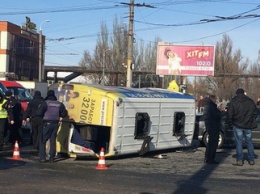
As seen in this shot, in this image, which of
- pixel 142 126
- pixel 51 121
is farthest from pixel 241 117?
pixel 51 121

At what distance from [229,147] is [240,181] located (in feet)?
23.4

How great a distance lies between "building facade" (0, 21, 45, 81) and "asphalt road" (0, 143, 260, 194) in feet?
151

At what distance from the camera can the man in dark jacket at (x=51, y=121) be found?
11.5m

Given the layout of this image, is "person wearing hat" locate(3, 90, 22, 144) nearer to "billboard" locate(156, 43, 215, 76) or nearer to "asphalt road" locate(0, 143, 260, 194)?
"asphalt road" locate(0, 143, 260, 194)

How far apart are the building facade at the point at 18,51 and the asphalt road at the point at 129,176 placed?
45.9 meters

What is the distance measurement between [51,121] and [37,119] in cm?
182

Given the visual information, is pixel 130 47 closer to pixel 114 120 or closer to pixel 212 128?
pixel 212 128

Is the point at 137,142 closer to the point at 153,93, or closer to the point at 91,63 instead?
the point at 153,93

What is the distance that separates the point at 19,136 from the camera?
1516 cm

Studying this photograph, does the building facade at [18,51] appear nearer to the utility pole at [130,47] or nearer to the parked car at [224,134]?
the utility pole at [130,47]

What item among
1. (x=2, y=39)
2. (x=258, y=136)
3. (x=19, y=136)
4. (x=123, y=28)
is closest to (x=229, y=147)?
(x=258, y=136)

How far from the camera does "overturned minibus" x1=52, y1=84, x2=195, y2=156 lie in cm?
1189

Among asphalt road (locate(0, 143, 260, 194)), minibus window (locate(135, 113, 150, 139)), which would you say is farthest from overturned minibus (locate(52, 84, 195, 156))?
asphalt road (locate(0, 143, 260, 194))

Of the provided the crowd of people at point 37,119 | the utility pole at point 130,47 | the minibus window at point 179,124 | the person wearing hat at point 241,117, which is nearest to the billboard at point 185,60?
the utility pole at point 130,47
